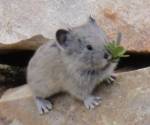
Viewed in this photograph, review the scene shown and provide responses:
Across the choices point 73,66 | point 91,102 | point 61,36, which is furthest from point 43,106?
point 61,36

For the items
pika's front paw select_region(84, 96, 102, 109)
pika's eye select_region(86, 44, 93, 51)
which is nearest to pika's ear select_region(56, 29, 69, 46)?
pika's eye select_region(86, 44, 93, 51)

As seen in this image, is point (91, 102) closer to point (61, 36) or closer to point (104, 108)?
point (104, 108)

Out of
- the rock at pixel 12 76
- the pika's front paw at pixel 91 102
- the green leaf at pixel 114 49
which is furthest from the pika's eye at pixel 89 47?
the rock at pixel 12 76

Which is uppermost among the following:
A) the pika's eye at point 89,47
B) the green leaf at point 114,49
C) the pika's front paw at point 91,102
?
the pika's eye at point 89,47

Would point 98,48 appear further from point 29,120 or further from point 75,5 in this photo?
point 75,5

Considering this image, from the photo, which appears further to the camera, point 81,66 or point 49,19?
point 49,19

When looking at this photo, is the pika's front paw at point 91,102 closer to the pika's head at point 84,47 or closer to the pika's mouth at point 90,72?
the pika's mouth at point 90,72

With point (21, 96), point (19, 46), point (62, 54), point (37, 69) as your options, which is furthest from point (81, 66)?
point (19, 46)

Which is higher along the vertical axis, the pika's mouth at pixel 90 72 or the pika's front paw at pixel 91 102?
the pika's mouth at pixel 90 72
